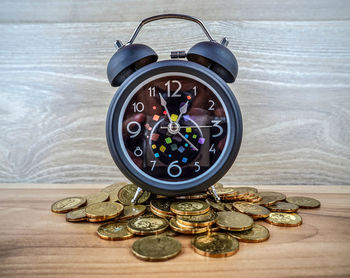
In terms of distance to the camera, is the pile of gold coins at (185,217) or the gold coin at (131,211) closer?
the pile of gold coins at (185,217)

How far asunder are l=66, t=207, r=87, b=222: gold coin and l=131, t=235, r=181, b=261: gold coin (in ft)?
0.62

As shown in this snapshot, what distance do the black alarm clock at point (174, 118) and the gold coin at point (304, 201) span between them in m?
0.28

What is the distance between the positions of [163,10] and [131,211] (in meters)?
0.76

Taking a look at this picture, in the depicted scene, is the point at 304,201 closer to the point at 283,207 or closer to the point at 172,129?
the point at 283,207

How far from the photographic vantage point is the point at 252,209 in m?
0.73

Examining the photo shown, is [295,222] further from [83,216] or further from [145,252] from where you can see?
[83,216]

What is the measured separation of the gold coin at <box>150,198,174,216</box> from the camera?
2.23 ft

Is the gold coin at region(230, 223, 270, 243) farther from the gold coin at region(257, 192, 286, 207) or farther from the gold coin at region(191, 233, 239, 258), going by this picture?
the gold coin at region(257, 192, 286, 207)

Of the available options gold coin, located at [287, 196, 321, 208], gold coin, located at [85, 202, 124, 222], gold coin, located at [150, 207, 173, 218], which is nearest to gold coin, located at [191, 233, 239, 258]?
gold coin, located at [150, 207, 173, 218]

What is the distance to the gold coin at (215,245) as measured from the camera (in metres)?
0.54

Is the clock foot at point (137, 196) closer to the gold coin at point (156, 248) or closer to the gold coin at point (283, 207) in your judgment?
the gold coin at point (156, 248)

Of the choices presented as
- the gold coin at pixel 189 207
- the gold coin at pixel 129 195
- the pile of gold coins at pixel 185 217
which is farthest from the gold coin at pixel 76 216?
the gold coin at pixel 189 207

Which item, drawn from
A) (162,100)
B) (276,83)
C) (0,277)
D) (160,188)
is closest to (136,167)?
(160,188)

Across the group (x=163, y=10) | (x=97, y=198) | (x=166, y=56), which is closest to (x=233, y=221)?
(x=97, y=198)
